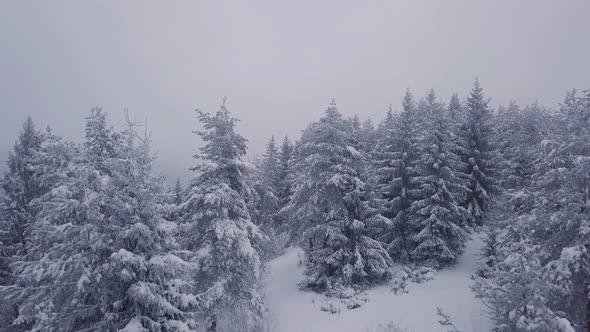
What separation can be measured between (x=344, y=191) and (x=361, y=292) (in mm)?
6370

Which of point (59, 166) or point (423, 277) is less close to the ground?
point (59, 166)

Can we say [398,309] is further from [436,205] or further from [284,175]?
[284,175]

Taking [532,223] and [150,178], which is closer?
[150,178]

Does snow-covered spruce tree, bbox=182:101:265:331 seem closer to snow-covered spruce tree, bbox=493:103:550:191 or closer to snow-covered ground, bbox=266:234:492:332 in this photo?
snow-covered ground, bbox=266:234:492:332

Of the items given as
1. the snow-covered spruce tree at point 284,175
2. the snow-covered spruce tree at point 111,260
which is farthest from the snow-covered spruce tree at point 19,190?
the snow-covered spruce tree at point 284,175

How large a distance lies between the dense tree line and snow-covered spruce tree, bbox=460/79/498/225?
13cm

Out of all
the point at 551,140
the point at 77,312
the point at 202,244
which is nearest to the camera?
the point at 77,312

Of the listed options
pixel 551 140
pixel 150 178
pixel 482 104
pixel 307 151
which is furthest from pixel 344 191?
pixel 482 104

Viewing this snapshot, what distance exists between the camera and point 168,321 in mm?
10719

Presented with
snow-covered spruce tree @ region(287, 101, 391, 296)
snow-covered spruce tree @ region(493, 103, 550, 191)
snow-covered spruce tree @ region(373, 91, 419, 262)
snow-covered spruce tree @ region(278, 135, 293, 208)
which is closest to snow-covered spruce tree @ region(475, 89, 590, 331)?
snow-covered spruce tree @ region(493, 103, 550, 191)

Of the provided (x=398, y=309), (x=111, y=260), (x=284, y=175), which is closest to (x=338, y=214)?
(x=398, y=309)

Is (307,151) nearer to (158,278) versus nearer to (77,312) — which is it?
(158,278)

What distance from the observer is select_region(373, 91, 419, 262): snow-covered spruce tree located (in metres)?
25.0

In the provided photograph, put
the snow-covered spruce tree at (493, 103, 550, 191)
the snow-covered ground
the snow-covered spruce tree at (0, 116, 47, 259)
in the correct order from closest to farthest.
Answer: the snow-covered ground < the snow-covered spruce tree at (0, 116, 47, 259) < the snow-covered spruce tree at (493, 103, 550, 191)
